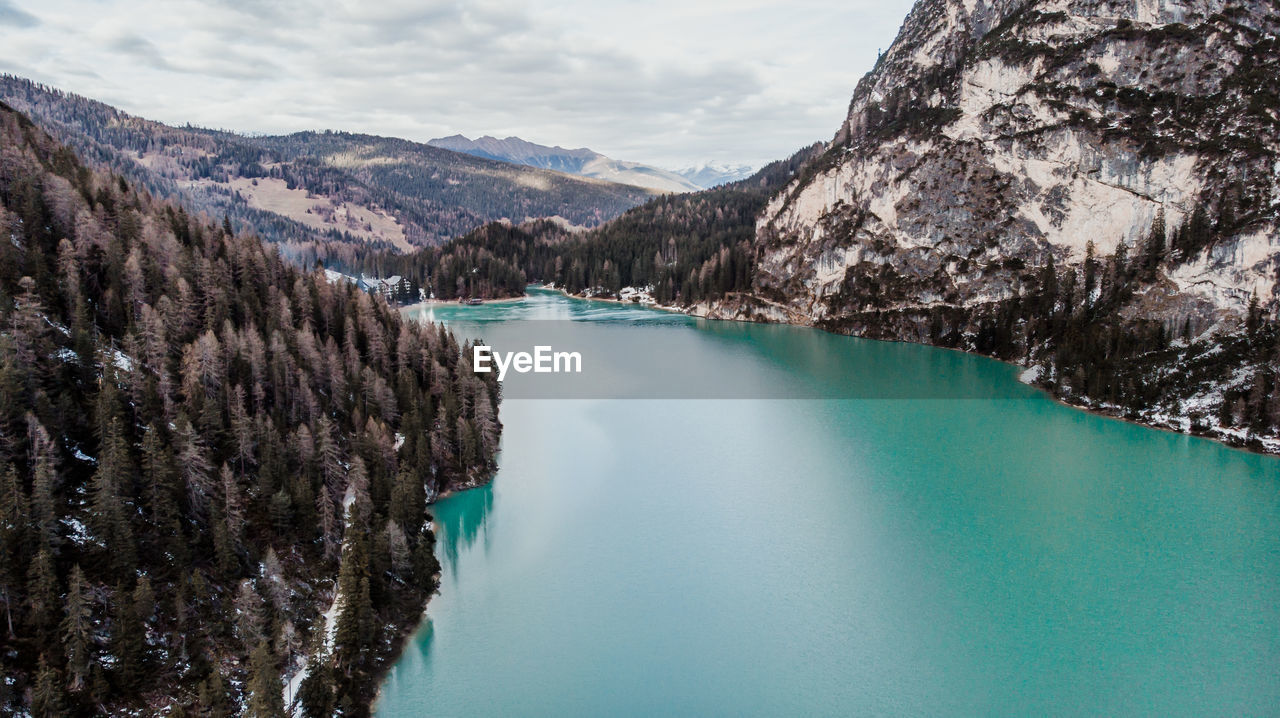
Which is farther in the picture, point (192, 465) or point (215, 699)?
point (192, 465)

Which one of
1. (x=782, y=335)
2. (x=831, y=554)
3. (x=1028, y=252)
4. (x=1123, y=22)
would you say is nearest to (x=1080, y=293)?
(x=1028, y=252)

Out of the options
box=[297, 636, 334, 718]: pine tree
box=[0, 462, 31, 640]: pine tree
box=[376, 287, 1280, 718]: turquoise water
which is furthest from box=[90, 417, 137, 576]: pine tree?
box=[376, 287, 1280, 718]: turquoise water

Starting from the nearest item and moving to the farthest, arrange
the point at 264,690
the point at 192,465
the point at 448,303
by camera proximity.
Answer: the point at 264,690 < the point at 192,465 < the point at 448,303

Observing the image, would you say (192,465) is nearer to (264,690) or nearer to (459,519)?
(459,519)

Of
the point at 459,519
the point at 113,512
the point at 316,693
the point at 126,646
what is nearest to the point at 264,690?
the point at 316,693

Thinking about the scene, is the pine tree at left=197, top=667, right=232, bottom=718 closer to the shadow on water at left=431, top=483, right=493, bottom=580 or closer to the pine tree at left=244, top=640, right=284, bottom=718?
the pine tree at left=244, top=640, right=284, bottom=718

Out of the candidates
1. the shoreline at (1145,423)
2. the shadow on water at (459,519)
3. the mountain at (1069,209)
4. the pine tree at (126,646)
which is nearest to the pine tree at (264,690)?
the pine tree at (126,646)
